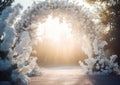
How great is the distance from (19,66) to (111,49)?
16.5 m

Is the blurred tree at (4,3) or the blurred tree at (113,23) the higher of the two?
the blurred tree at (4,3)

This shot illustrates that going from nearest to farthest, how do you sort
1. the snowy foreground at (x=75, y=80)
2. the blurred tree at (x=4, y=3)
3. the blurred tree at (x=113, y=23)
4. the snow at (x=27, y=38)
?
the snow at (x=27, y=38) → the snowy foreground at (x=75, y=80) → the blurred tree at (x=4, y=3) → the blurred tree at (x=113, y=23)

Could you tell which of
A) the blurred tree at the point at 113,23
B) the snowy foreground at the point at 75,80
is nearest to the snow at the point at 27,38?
the snowy foreground at the point at 75,80

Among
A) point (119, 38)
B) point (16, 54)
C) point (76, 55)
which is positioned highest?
point (16, 54)

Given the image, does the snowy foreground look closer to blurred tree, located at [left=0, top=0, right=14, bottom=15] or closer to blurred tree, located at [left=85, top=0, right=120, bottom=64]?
blurred tree, located at [left=0, top=0, right=14, bottom=15]

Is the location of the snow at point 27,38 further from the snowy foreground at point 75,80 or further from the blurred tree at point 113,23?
the blurred tree at point 113,23

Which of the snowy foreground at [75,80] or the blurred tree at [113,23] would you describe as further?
the blurred tree at [113,23]

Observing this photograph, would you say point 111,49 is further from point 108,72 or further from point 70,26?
point 70,26

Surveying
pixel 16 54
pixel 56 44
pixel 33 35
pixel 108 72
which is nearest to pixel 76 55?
pixel 56 44

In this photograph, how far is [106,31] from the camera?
26797 mm

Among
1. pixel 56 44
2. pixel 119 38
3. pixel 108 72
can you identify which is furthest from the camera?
pixel 56 44

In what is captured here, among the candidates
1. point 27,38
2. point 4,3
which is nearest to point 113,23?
point 4,3

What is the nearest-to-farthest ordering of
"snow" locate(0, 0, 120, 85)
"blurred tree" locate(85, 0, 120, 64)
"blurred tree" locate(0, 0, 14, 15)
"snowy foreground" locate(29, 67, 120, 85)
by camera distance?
"snow" locate(0, 0, 120, 85) < "snowy foreground" locate(29, 67, 120, 85) < "blurred tree" locate(0, 0, 14, 15) < "blurred tree" locate(85, 0, 120, 64)

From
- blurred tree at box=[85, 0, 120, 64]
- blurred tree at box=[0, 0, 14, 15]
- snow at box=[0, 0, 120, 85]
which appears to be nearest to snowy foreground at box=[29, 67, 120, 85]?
snow at box=[0, 0, 120, 85]
